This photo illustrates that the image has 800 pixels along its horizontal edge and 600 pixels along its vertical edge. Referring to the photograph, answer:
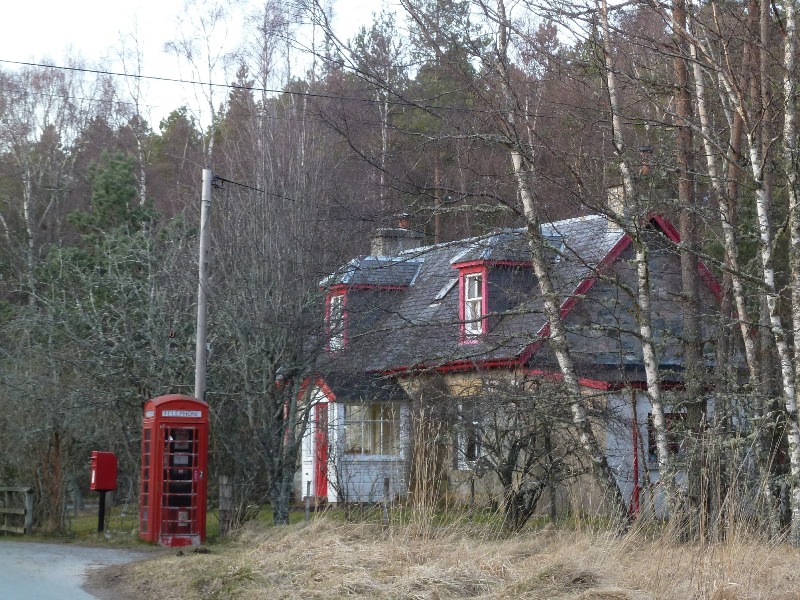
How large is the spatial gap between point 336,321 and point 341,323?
629 mm

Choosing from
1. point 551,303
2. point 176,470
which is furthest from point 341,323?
point 551,303

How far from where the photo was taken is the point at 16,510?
62.1ft

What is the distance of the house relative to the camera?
15.1 meters

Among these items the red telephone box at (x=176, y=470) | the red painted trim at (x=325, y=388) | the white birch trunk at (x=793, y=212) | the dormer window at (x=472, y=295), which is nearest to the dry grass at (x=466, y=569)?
the white birch trunk at (x=793, y=212)

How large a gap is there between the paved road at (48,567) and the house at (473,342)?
3.52 metres

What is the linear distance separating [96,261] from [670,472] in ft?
71.2

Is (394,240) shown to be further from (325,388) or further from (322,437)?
(325,388)

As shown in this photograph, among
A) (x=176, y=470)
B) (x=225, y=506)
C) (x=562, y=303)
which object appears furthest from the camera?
(x=562, y=303)

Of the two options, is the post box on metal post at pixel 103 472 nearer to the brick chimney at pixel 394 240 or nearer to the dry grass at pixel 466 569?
the dry grass at pixel 466 569

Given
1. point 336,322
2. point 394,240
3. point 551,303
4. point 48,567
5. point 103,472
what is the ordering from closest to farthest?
point 48,567
point 551,303
point 103,472
point 336,322
point 394,240

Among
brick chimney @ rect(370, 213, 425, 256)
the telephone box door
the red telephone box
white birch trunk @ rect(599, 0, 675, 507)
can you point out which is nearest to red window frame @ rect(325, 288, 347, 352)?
the red telephone box

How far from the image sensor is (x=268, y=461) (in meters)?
18.2

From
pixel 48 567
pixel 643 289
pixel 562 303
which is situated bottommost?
pixel 48 567

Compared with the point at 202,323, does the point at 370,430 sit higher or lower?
lower
